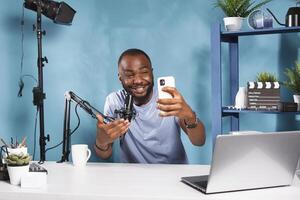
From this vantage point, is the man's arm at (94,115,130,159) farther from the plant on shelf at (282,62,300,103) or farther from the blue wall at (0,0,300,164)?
the plant on shelf at (282,62,300,103)

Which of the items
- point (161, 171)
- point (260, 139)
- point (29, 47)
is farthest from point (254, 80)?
point (29, 47)

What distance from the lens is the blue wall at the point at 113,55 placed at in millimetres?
2848

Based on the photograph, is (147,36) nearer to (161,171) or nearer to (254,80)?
(254,80)

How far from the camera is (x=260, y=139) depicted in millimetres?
1490

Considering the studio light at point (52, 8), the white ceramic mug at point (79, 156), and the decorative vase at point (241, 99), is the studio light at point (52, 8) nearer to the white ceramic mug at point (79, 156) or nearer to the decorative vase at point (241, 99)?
the white ceramic mug at point (79, 156)

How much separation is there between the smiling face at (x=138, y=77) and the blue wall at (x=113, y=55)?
0.07m

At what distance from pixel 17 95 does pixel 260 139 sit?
229 cm

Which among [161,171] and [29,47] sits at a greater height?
[29,47]

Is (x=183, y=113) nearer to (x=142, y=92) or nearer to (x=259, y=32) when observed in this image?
(x=142, y=92)

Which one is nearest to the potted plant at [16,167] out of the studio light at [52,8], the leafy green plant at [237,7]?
the studio light at [52,8]

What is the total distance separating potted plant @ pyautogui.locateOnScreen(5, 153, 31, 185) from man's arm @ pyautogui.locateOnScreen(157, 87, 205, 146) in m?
0.85

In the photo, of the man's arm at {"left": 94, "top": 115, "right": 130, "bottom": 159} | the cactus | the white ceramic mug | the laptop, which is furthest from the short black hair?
the laptop

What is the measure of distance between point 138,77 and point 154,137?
1.47 ft

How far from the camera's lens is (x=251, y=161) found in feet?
4.96
